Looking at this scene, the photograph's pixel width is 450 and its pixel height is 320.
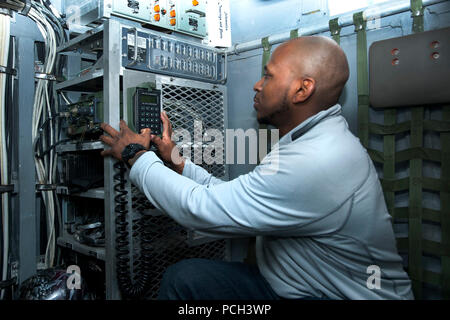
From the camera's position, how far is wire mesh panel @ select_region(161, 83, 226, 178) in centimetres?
149

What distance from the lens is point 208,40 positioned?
69.4 inches

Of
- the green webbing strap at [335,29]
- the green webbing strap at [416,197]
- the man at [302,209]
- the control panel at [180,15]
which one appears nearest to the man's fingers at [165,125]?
the man at [302,209]

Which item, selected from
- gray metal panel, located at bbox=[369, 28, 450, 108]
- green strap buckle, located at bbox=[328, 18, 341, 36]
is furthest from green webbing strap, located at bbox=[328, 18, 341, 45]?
gray metal panel, located at bbox=[369, 28, 450, 108]

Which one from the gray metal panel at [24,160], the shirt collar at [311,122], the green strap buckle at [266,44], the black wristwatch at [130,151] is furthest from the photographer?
the green strap buckle at [266,44]

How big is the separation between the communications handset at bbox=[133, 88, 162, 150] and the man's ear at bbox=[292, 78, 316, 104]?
540mm

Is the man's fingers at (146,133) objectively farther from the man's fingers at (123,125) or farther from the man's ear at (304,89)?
the man's ear at (304,89)

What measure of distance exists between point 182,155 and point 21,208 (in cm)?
82

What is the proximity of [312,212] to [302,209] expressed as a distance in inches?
1.1

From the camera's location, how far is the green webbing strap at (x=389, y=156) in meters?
1.37

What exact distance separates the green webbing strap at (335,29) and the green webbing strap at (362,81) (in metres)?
0.07

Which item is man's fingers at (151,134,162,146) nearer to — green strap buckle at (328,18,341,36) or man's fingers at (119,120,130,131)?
man's fingers at (119,120,130,131)

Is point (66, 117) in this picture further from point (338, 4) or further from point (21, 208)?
point (338, 4)

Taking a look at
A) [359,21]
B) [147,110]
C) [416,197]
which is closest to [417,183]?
[416,197]
